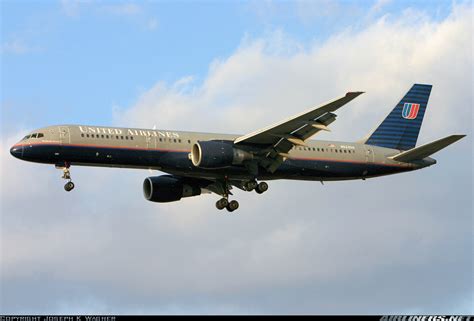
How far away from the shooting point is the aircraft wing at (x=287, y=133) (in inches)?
2450

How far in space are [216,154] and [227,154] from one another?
81cm

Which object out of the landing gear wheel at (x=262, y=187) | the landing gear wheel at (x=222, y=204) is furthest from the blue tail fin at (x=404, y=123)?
the landing gear wheel at (x=222, y=204)

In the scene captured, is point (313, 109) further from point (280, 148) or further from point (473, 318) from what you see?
point (473, 318)

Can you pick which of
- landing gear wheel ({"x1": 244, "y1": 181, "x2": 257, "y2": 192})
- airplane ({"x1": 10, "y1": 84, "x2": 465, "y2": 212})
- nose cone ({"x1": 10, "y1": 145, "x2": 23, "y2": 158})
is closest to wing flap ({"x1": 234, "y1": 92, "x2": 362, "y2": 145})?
airplane ({"x1": 10, "y1": 84, "x2": 465, "y2": 212})

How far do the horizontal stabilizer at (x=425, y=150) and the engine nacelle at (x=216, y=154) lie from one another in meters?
11.3

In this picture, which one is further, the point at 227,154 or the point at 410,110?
the point at 410,110

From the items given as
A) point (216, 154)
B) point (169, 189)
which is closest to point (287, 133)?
point (216, 154)

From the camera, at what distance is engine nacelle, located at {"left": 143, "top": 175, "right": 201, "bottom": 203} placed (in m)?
72.5

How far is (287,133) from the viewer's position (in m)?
65.2

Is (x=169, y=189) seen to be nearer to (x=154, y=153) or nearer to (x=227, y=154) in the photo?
(x=154, y=153)

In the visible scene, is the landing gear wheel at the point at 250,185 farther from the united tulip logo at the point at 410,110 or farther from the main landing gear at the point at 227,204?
the united tulip logo at the point at 410,110

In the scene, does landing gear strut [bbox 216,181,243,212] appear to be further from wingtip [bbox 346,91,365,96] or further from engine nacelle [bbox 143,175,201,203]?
wingtip [bbox 346,91,365,96]

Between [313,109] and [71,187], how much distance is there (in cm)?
1501

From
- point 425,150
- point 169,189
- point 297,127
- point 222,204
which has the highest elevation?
point 169,189
